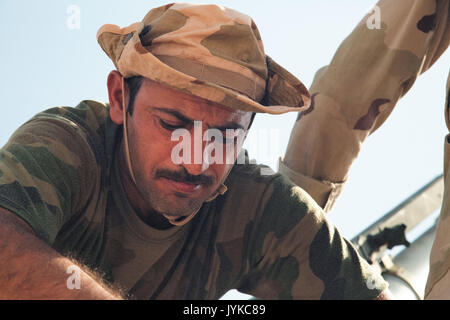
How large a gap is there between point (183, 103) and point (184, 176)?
0.26 meters

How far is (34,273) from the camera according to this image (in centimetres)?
164

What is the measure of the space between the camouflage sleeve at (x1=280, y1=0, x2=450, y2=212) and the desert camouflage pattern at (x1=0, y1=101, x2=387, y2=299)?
2.04 feet

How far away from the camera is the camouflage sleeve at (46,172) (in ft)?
6.22

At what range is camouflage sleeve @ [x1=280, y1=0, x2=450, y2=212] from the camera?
122 inches

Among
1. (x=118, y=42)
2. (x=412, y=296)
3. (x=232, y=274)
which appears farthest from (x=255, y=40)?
(x=412, y=296)

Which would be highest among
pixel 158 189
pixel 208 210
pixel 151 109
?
pixel 151 109

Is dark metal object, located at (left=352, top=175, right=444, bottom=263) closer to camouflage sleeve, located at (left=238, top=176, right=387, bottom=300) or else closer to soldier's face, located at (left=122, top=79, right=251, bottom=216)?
camouflage sleeve, located at (left=238, top=176, right=387, bottom=300)

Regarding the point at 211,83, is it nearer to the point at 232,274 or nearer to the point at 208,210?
the point at 208,210

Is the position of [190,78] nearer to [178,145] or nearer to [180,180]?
[178,145]

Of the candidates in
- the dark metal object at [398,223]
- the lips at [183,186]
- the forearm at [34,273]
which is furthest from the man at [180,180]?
the dark metal object at [398,223]

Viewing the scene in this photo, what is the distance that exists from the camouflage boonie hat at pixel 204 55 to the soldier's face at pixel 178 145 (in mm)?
63

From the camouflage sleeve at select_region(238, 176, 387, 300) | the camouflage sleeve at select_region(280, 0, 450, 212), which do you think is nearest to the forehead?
the camouflage sleeve at select_region(238, 176, 387, 300)

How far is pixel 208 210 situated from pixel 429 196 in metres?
2.58
